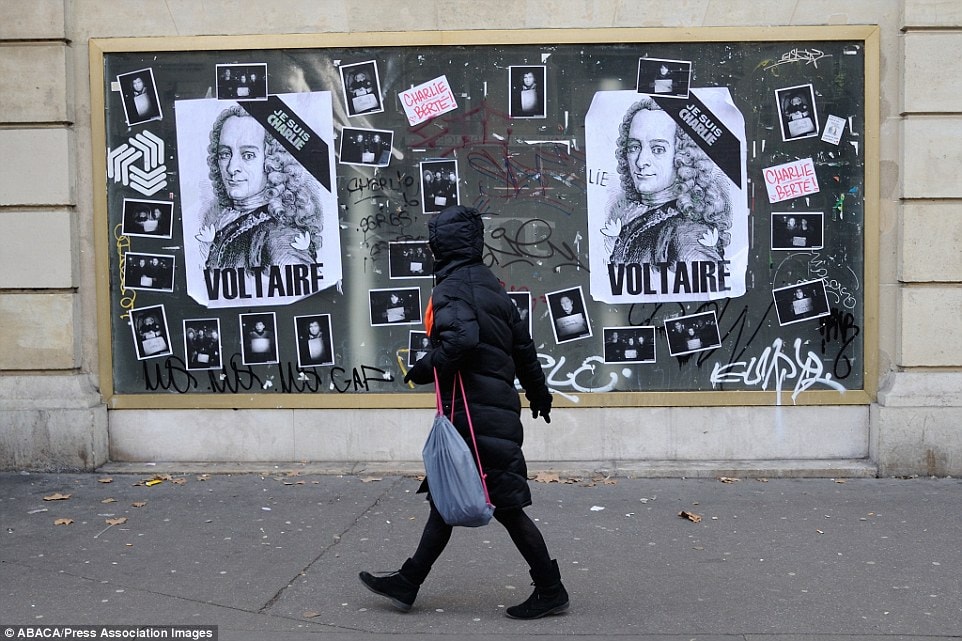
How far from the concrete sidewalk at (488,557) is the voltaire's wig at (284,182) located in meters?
1.87

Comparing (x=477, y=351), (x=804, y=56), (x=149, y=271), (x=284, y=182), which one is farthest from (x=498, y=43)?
(x=477, y=351)

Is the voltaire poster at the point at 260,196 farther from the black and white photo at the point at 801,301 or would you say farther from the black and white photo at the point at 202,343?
the black and white photo at the point at 801,301

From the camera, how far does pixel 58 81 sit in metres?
7.73

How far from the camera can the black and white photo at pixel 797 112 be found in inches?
303

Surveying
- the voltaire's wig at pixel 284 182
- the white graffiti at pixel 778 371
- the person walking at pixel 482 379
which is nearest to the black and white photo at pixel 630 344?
the white graffiti at pixel 778 371

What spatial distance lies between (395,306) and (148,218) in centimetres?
193

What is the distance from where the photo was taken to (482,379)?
4789mm

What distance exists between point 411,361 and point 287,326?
95cm

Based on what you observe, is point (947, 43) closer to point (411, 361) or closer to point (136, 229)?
point (411, 361)

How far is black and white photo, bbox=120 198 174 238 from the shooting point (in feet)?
26.0

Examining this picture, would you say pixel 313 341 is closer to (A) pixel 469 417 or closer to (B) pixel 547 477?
(B) pixel 547 477

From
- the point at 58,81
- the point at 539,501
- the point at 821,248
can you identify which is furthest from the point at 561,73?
the point at 58,81

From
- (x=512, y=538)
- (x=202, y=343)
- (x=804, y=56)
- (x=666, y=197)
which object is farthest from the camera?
(x=202, y=343)

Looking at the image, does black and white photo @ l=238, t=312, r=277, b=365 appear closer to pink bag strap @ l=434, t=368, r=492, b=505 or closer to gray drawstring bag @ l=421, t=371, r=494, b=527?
pink bag strap @ l=434, t=368, r=492, b=505
